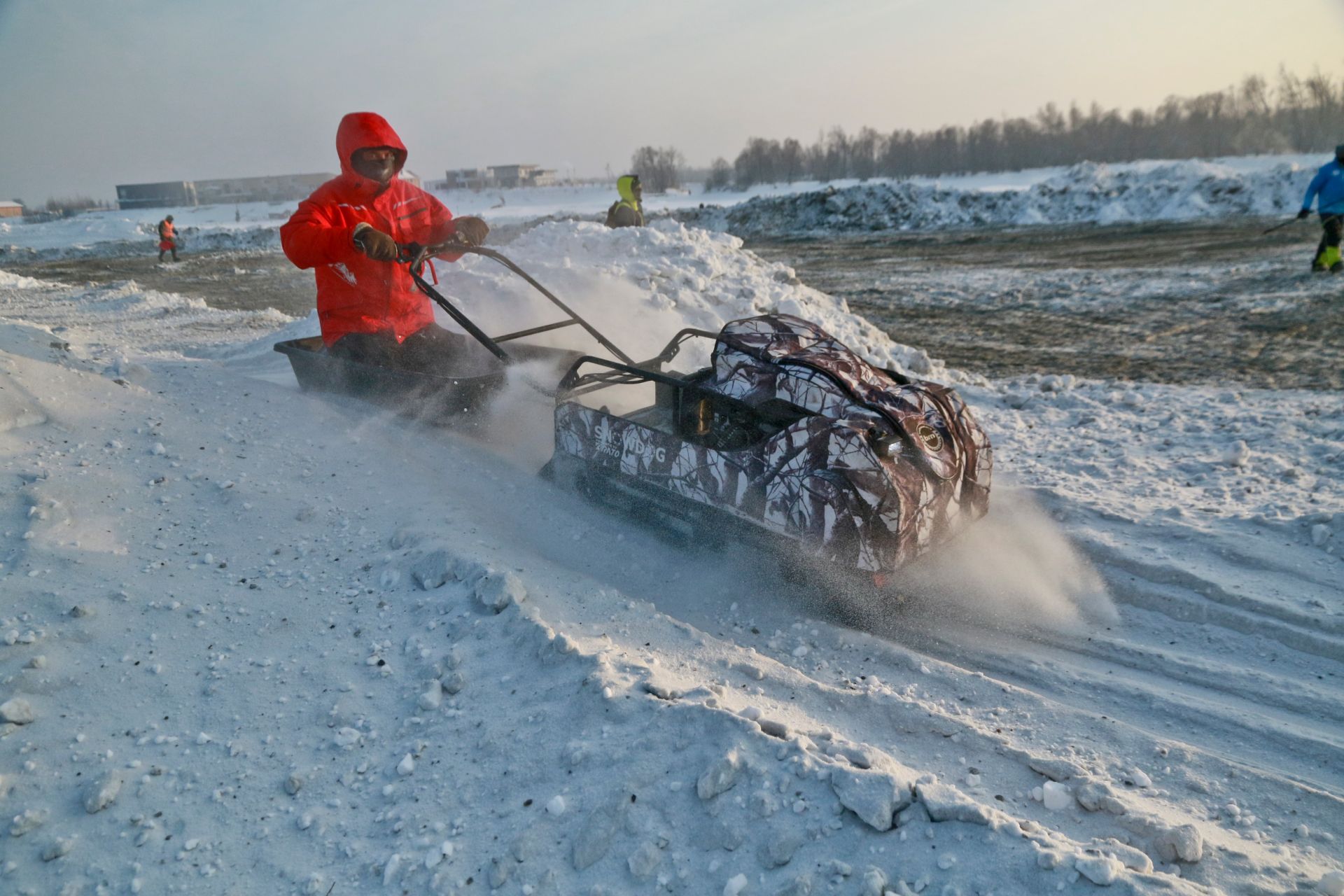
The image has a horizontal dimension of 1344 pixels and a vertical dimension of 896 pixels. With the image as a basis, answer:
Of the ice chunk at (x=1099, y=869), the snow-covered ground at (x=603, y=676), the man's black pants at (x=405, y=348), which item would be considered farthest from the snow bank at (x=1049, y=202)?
the ice chunk at (x=1099, y=869)

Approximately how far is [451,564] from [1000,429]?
4.91m

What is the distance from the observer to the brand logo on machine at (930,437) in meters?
4.09

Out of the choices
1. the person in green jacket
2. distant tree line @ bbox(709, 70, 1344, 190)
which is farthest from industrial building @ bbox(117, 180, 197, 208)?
the person in green jacket

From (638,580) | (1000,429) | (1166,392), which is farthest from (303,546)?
A: (1166,392)

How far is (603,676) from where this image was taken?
3.24 meters

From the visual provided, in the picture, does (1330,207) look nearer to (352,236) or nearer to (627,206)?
(627,206)

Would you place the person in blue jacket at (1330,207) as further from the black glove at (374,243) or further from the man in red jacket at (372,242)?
the black glove at (374,243)

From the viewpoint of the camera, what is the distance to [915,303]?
14062mm

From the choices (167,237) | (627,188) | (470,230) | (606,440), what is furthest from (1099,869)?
(167,237)

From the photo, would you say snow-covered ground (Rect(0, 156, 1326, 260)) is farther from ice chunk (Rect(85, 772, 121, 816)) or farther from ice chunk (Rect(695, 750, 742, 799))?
ice chunk (Rect(85, 772, 121, 816))

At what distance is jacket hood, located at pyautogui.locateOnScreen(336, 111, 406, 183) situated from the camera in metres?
6.50

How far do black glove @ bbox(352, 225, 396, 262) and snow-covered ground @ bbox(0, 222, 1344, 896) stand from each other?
1.41 meters

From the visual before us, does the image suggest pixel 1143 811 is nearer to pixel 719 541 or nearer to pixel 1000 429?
pixel 719 541

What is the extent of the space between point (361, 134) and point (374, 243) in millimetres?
1212
